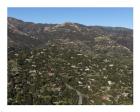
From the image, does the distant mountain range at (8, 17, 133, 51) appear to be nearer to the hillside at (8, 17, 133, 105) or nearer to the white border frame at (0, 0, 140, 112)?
the hillside at (8, 17, 133, 105)

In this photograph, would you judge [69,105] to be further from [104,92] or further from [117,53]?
[117,53]

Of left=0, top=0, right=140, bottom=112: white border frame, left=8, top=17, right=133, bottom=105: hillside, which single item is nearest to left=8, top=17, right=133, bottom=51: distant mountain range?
left=8, top=17, right=133, bottom=105: hillside

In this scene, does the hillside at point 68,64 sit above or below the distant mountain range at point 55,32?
below

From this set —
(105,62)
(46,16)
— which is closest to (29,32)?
(46,16)
